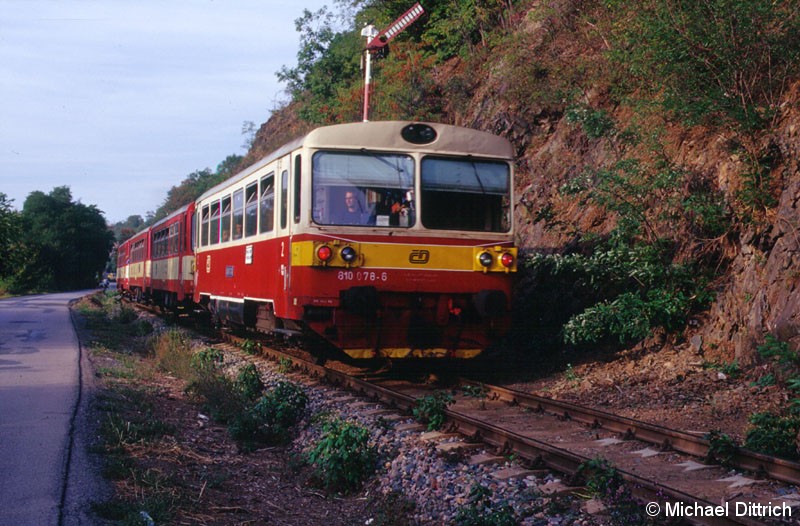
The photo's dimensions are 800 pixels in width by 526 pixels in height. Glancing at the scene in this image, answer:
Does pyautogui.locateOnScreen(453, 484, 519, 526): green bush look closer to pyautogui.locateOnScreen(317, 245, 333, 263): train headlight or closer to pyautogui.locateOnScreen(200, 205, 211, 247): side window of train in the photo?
pyautogui.locateOnScreen(317, 245, 333, 263): train headlight

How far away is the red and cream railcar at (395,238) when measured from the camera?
962 centimetres

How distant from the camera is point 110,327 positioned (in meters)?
22.5

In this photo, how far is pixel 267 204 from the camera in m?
11.3

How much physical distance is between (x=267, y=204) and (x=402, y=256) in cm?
253

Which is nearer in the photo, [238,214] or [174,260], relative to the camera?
[238,214]

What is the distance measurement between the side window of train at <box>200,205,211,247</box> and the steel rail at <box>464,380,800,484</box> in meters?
8.80

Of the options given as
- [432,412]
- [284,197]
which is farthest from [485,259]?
[432,412]

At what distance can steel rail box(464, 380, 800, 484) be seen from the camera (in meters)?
5.67

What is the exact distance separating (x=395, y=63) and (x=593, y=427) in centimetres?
2012

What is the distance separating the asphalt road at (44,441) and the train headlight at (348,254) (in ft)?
10.9

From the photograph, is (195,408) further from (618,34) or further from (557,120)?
(557,120)

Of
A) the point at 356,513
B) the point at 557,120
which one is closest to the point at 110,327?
the point at 557,120

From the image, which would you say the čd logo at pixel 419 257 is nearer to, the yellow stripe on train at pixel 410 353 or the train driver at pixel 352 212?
the train driver at pixel 352 212

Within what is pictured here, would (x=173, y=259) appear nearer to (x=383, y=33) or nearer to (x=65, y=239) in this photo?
(x=383, y=33)
